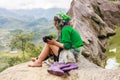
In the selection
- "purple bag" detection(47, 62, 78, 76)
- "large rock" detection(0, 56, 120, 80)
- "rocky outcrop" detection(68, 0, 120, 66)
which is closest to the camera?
"large rock" detection(0, 56, 120, 80)

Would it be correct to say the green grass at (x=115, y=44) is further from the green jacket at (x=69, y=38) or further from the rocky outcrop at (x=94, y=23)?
the green jacket at (x=69, y=38)

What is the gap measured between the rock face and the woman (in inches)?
29.8

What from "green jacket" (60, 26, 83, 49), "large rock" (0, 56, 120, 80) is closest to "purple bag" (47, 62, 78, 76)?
"large rock" (0, 56, 120, 80)

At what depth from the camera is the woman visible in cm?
1364

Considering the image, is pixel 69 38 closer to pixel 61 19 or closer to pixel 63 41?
pixel 63 41

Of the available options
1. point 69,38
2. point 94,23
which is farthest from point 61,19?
point 94,23

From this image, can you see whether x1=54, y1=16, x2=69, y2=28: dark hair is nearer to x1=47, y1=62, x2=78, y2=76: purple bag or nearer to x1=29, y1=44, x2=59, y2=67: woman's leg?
x1=29, y1=44, x2=59, y2=67: woman's leg

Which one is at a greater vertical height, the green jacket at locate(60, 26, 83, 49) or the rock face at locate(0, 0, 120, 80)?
the green jacket at locate(60, 26, 83, 49)

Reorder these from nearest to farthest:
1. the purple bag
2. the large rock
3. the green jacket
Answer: the large rock, the purple bag, the green jacket

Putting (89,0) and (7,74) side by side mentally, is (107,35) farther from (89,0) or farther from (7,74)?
(7,74)

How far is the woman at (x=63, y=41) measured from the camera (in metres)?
13.6

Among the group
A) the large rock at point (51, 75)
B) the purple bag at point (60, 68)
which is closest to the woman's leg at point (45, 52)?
the large rock at point (51, 75)

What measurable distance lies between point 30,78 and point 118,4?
36.8 meters

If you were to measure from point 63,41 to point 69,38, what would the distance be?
0.32m
